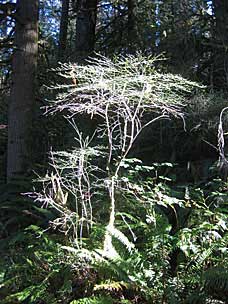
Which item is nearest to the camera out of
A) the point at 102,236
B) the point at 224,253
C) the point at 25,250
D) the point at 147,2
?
the point at 224,253

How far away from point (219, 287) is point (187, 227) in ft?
3.55

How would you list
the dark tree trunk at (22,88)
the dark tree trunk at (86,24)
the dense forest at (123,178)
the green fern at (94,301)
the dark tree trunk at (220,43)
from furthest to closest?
1. the dark tree trunk at (86,24)
2. the dark tree trunk at (22,88)
3. the dark tree trunk at (220,43)
4. the dense forest at (123,178)
5. the green fern at (94,301)

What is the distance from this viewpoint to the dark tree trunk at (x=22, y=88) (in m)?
8.53

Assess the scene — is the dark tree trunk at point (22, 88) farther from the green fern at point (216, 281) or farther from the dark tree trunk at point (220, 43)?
the green fern at point (216, 281)

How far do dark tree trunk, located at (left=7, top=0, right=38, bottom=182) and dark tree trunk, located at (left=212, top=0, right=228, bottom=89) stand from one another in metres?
3.62

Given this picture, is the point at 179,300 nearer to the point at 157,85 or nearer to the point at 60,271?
the point at 60,271

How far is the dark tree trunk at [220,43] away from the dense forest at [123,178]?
0.02m

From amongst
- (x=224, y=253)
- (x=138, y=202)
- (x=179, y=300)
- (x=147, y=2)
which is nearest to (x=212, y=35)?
(x=147, y=2)

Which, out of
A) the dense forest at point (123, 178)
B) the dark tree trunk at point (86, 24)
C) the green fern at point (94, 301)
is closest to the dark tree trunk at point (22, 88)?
the dense forest at point (123, 178)

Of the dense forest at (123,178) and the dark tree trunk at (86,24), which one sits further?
the dark tree trunk at (86,24)

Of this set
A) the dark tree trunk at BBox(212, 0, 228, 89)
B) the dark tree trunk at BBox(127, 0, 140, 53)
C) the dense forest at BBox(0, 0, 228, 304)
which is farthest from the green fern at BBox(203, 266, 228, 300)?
the dark tree trunk at BBox(127, 0, 140, 53)

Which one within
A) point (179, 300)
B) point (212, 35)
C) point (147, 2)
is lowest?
point (179, 300)

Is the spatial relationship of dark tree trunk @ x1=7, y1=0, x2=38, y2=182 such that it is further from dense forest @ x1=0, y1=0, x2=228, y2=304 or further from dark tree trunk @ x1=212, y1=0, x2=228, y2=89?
dark tree trunk @ x1=212, y1=0, x2=228, y2=89

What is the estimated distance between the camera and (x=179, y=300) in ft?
14.6
